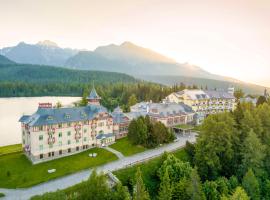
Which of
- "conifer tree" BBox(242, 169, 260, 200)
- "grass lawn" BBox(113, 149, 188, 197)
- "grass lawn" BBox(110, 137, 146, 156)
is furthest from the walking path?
"conifer tree" BBox(242, 169, 260, 200)

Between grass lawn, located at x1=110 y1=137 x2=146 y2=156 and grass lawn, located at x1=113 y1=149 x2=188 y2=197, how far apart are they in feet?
21.1

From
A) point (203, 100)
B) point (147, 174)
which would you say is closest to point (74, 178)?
point (147, 174)

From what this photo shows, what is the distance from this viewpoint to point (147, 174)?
43.9 m

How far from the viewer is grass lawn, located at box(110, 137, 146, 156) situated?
51.7 metres

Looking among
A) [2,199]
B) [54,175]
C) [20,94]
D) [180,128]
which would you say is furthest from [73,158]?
[20,94]

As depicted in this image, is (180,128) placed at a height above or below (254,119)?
below

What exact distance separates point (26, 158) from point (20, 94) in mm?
133674

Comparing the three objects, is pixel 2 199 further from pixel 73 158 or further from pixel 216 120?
pixel 216 120

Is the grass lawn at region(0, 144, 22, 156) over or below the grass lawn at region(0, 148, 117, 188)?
below

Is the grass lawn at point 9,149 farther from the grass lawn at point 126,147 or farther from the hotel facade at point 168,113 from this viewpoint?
the hotel facade at point 168,113

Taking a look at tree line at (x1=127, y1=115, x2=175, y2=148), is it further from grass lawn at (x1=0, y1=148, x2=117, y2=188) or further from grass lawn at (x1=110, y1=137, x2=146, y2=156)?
grass lawn at (x1=0, y1=148, x2=117, y2=188)

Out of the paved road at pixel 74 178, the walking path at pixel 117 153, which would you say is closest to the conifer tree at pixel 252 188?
the paved road at pixel 74 178

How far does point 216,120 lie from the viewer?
52031 mm

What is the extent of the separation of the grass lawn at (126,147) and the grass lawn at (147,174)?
6439mm
